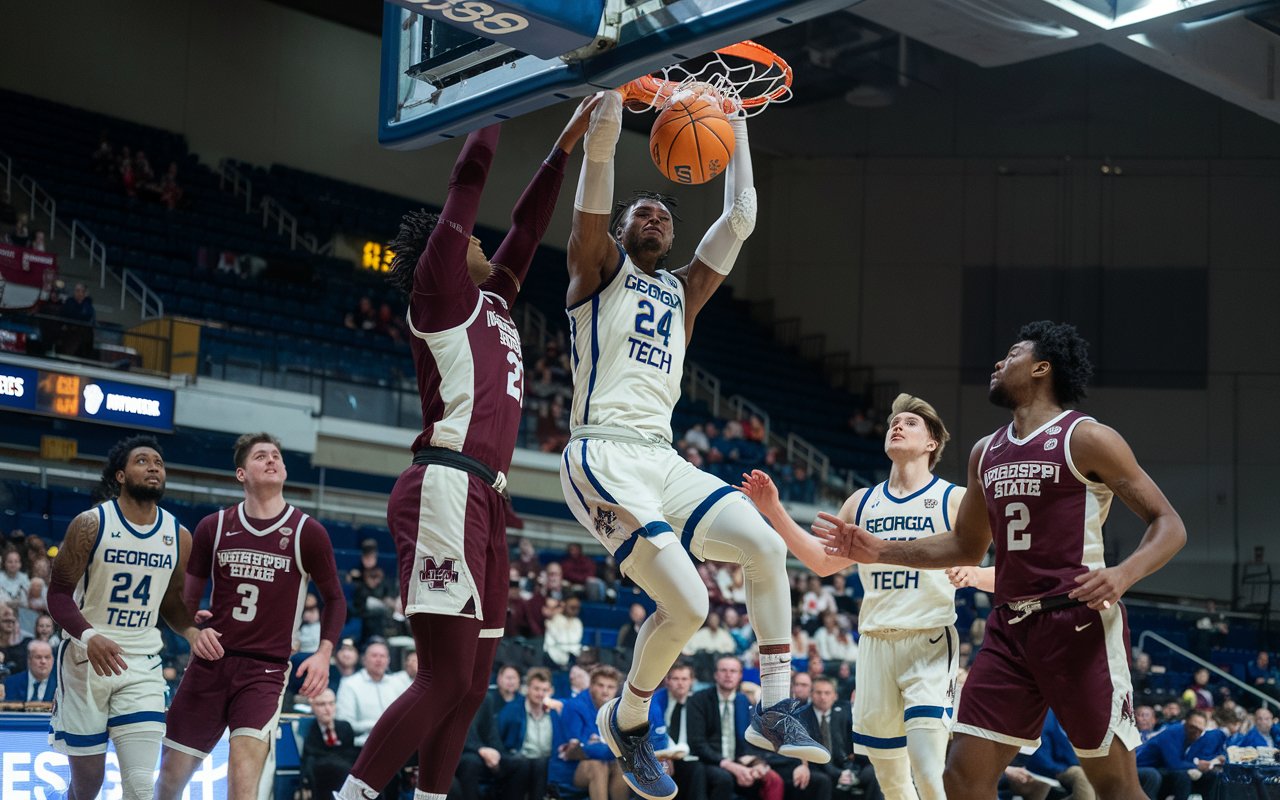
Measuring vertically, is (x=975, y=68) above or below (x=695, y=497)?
above

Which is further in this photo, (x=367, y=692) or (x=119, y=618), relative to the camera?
(x=367, y=692)

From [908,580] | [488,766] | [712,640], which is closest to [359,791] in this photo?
[908,580]

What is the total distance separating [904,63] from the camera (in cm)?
2473

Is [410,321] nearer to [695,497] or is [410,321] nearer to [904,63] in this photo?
[695,497]

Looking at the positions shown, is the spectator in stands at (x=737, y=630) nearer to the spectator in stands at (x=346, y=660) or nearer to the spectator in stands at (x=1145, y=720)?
the spectator in stands at (x=1145, y=720)

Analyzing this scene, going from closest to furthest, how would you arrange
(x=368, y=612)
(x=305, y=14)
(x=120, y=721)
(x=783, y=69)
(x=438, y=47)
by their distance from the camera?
1. (x=438, y=47)
2. (x=783, y=69)
3. (x=120, y=721)
4. (x=368, y=612)
5. (x=305, y=14)

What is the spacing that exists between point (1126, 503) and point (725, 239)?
209 centimetres

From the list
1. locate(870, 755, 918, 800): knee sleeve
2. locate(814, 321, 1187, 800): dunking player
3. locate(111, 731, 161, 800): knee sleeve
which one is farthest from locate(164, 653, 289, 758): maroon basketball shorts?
locate(814, 321, 1187, 800): dunking player

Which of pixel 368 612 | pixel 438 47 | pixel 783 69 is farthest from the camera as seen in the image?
pixel 368 612

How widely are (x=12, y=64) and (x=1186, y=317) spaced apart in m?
21.4

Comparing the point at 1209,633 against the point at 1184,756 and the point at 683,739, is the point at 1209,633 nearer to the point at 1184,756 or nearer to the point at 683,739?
the point at 1184,756

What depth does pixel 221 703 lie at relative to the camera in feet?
23.2

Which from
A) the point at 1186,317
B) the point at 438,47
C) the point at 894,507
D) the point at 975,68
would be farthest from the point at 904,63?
A: the point at 438,47

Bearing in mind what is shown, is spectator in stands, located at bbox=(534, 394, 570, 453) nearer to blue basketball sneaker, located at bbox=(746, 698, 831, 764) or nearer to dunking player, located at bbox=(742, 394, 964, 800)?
dunking player, located at bbox=(742, 394, 964, 800)
